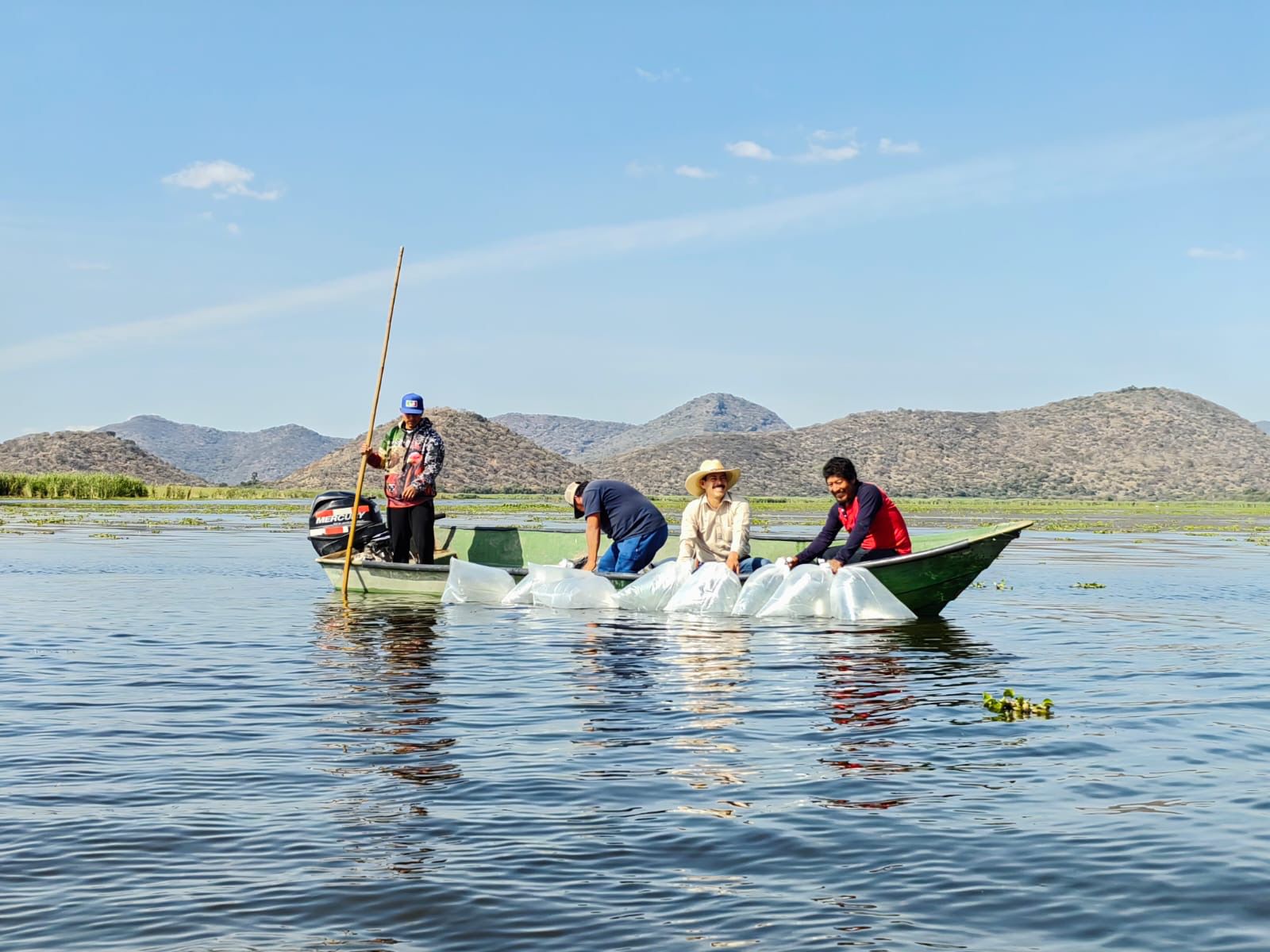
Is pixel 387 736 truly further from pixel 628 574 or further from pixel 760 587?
pixel 628 574

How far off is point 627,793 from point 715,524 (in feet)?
30.8

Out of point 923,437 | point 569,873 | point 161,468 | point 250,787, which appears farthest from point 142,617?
point 161,468

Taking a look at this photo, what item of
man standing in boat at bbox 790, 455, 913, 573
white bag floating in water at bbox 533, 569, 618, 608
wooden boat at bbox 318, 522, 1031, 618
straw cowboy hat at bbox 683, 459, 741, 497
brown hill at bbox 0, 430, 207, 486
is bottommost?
white bag floating in water at bbox 533, 569, 618, 608

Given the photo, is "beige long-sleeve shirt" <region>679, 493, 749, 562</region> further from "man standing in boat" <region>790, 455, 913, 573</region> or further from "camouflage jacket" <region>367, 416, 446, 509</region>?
"camouflage jacket" <region>367, 416, 446, 509</region>

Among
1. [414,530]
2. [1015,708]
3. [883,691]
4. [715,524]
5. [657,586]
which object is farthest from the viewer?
[414,530]

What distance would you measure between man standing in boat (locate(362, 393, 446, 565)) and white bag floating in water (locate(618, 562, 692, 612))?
321 centimetres

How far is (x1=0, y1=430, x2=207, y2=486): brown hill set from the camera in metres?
166

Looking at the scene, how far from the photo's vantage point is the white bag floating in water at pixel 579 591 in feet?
55.2

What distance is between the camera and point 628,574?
16.5m

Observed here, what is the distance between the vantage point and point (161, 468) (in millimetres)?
175500

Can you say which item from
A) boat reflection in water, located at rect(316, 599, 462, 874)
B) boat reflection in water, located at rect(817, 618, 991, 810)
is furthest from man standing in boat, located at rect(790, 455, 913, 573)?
boat reflection in water, located at rect(316, 599, 462, 874)

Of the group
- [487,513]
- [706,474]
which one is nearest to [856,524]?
[706,474]

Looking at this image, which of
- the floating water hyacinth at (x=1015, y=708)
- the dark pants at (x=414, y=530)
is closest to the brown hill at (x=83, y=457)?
the dark pants at (x=414, y=530)

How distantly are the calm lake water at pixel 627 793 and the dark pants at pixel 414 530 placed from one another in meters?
3.77
